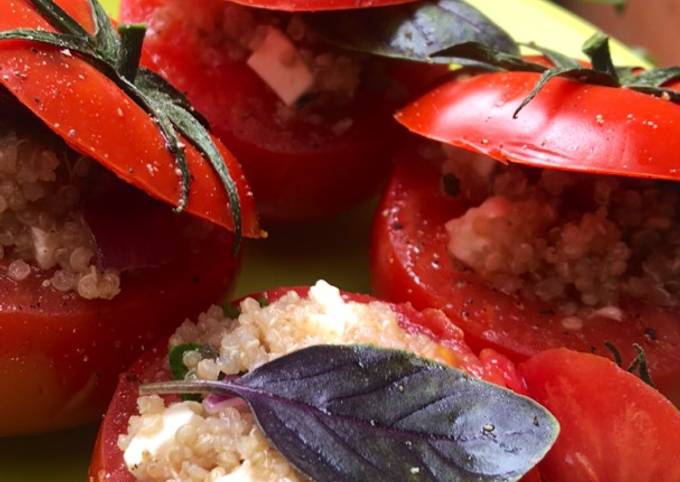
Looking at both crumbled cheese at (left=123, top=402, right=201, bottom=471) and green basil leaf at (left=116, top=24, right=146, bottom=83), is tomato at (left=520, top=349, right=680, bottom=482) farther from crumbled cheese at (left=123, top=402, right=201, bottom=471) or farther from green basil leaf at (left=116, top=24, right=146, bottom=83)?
green basil leaf at (left=116, top=24, right=146, bottom=83)

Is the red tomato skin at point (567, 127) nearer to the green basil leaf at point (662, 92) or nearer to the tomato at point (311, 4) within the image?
the green basil leaf at point (662, 92)

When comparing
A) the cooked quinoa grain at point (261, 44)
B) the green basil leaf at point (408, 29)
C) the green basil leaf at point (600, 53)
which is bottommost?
the cooked quinoa grain at point (261, 44)

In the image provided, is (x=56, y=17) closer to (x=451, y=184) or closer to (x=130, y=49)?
(x=130, y=49)

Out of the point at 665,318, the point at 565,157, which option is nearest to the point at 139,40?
the point at 565,157

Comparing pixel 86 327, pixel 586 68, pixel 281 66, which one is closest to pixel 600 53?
pixel 586 68

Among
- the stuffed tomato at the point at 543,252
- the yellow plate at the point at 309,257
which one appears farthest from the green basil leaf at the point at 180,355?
the stuffed tomato at the point at 543,252

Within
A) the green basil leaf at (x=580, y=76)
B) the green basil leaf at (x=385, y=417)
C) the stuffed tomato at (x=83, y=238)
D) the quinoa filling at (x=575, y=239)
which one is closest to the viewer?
the green basil leaf at (x=385, y=417)
